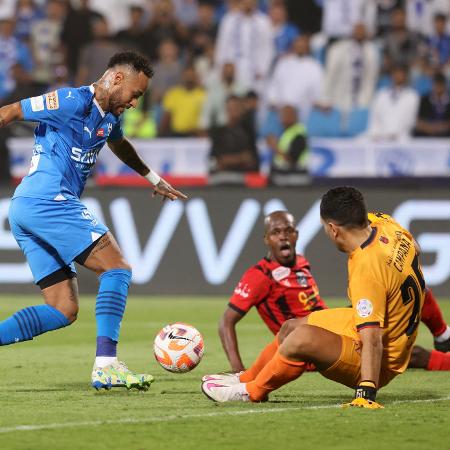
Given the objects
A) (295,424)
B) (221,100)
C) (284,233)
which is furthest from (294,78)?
(295,424)

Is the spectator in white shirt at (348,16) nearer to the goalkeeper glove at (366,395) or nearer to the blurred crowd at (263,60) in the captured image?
the blurred crowd at (263,60)

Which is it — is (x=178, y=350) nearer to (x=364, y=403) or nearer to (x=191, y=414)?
(x=191, y=414)

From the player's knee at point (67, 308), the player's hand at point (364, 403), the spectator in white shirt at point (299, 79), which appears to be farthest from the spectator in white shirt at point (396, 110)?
the player's hand at point (364, 403)

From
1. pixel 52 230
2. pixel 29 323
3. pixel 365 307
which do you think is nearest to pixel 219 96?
pixel 52 230

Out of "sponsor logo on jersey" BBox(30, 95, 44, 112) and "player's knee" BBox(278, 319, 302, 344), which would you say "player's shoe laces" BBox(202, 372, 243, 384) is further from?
"sponsor logo on jersey" BBox(30, 95, 44, 112)

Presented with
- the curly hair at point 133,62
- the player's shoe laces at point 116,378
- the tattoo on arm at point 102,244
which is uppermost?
the curly hair at point 133,62

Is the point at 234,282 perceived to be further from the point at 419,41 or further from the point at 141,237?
the point at 419,41

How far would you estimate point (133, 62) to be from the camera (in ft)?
24.4

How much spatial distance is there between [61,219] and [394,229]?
211 cm

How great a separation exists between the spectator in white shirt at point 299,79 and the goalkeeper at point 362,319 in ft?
39.9

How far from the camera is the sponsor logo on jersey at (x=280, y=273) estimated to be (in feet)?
28.2

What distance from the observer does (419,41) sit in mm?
19328

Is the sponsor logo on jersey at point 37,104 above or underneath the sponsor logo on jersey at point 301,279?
above

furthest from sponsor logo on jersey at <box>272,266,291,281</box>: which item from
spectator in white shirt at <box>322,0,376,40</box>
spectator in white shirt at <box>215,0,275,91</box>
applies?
spectator in white shirt at <box>322,0,376,40</box>
